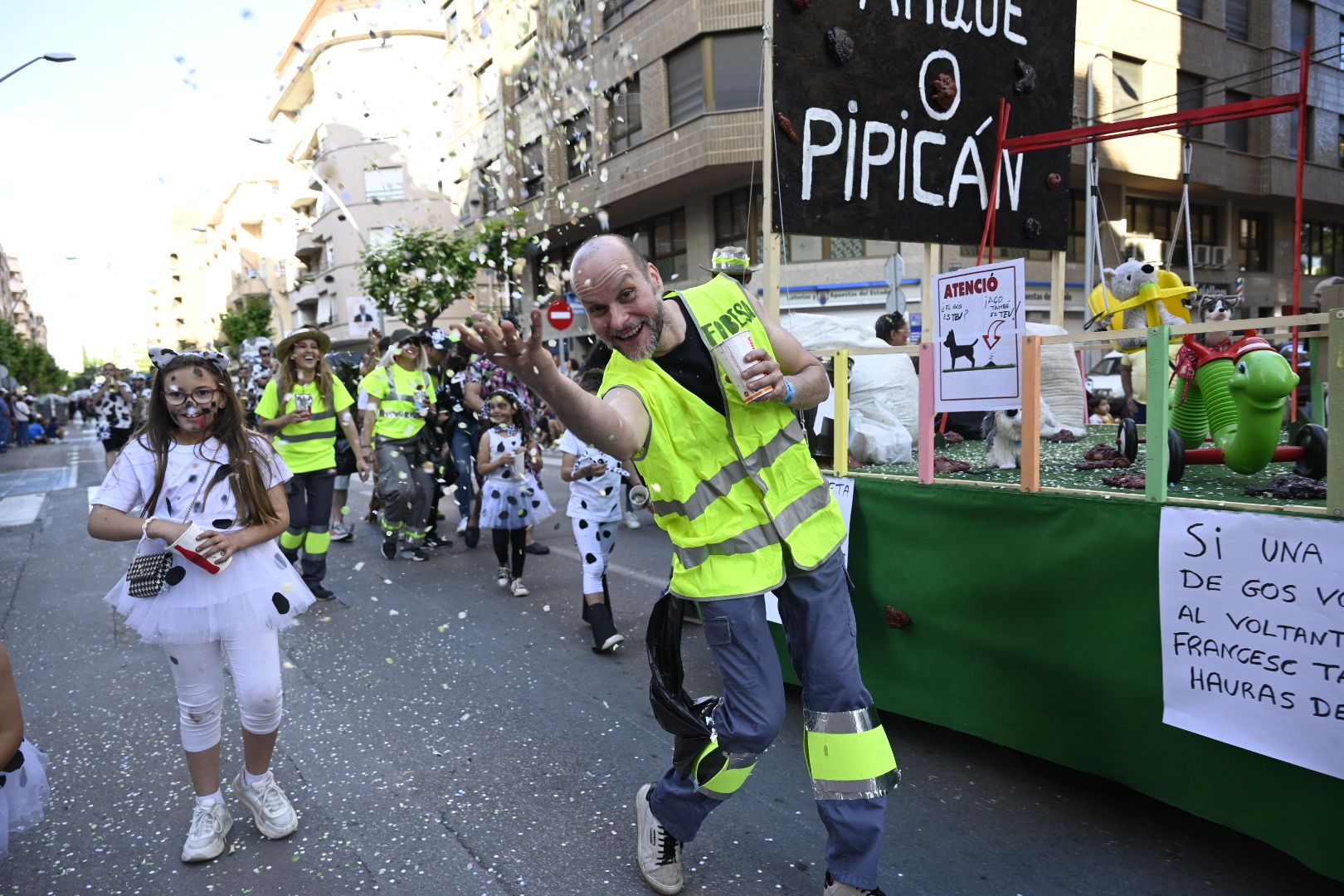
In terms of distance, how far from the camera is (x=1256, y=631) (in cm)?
258

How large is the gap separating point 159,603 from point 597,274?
76.9 inches

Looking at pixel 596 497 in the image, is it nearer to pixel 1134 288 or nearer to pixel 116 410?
pixel 1134 288

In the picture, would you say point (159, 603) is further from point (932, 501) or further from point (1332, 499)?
point (1332, 499)

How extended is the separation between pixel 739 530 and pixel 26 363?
59283 mm

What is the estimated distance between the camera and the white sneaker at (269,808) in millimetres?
3176

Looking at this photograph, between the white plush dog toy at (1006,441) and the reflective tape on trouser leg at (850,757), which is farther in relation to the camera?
the white plush dog toy at (1006,441)

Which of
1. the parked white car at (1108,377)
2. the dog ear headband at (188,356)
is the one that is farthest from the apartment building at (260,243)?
the dog ear headband at (188,356)

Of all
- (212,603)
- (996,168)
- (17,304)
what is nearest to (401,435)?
(212,603)

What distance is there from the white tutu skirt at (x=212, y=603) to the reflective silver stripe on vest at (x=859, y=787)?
196 centimetres

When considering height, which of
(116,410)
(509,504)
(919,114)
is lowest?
(509,504)

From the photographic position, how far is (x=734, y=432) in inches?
99.6

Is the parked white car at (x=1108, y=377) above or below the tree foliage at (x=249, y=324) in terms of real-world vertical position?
below

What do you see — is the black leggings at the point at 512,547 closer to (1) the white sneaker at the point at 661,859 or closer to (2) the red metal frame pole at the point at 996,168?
(2) the red metal frame pole at the point at 996,168

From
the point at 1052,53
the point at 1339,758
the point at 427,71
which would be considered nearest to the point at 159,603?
the point at 1339,758
